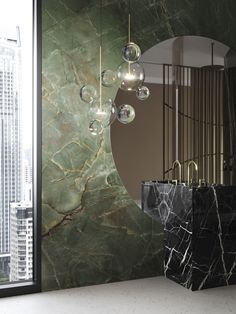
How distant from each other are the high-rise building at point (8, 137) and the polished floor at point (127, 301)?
0.54 meters

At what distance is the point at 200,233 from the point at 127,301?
894mm

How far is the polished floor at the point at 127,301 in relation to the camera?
3.36 meters

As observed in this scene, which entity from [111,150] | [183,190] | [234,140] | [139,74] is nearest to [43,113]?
[111,150]

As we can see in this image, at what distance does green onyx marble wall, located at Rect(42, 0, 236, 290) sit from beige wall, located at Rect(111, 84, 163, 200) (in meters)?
0.10

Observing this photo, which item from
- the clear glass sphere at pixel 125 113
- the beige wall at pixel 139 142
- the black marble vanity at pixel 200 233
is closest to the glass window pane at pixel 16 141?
the beige wall at pixel 139 142

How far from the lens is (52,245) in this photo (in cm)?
385

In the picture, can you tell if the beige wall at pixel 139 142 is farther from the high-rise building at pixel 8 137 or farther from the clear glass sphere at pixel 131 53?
the clear glass sphere at pixel 131 53

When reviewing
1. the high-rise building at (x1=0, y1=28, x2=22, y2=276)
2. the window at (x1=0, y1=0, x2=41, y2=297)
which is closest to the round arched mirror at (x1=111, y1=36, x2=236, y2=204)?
the window at (x1=0, y1=0, x2=41, y2=297)

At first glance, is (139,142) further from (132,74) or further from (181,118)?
(132,74)

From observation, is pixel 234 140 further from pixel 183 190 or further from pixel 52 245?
pixel 52 245

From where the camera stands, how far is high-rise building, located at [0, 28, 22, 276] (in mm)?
3812

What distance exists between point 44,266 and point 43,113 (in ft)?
4.59

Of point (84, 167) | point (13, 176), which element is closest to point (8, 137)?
point (13, 176)

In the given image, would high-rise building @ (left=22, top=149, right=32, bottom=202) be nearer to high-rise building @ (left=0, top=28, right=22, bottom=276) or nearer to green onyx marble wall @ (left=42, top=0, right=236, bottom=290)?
high-rise building @ (left=0, top=28, right=22, bottom=276)
